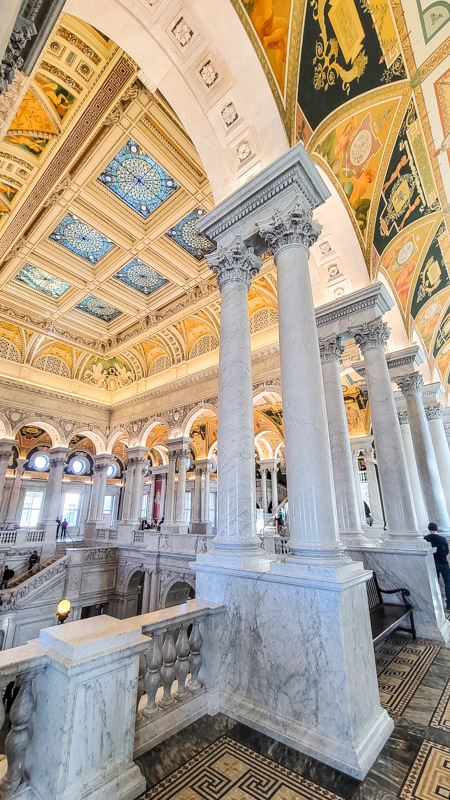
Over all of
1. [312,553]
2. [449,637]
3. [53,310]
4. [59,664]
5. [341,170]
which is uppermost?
[53,310]

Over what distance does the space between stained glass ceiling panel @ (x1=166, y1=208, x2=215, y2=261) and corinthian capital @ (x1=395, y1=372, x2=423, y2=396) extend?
232 inches

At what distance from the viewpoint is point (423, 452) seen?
860cm

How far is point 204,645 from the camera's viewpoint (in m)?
2.94

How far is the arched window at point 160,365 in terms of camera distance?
1574cm

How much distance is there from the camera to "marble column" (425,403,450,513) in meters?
11.2

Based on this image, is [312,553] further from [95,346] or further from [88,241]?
[95,346]

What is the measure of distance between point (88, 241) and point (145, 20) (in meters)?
6.44

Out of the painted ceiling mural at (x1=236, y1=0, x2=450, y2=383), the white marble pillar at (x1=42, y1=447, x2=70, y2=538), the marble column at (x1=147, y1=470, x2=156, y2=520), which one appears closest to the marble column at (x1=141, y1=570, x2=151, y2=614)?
the white marble pillar at (x1=42, y1=447, x2=70, y2=538)

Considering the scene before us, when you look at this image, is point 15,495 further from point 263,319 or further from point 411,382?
point 411,382

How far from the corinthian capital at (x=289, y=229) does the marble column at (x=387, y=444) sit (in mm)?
2930

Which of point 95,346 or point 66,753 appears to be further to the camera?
point 95,346

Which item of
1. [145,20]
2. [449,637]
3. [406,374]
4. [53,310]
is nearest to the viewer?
[145,20]

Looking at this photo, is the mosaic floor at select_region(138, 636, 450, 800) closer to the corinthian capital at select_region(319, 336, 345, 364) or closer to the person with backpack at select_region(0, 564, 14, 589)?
the corinthian capital at select_region(319, 336, 345, 364)

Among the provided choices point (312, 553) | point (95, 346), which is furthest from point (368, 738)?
point (95, 346)
